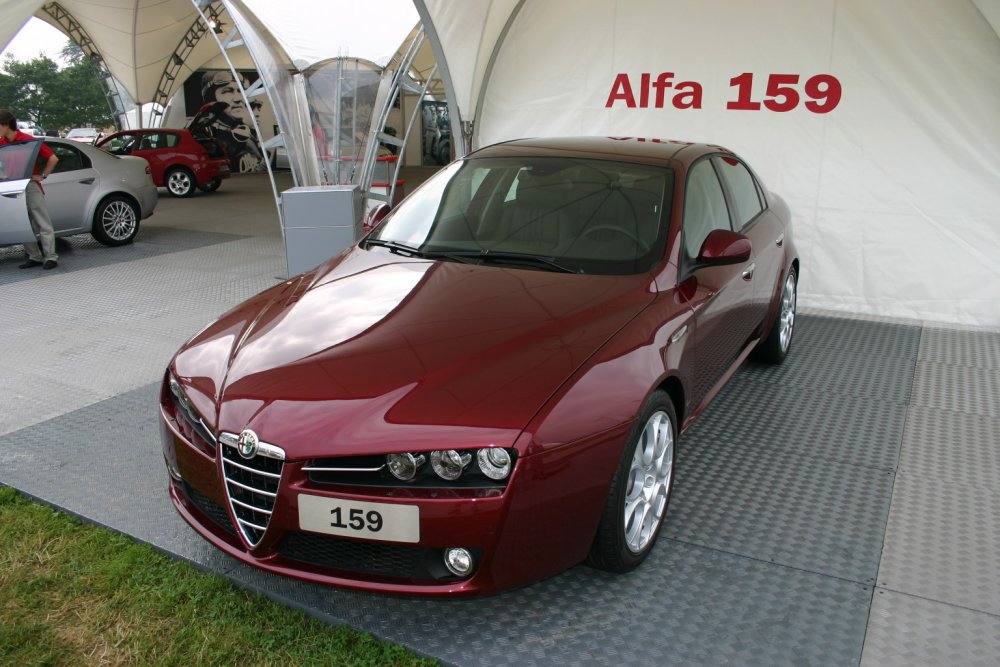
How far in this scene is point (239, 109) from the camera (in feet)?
74.4

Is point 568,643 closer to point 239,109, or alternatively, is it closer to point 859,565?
point 859,565

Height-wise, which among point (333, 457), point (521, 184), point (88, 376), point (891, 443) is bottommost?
point (891, 443)

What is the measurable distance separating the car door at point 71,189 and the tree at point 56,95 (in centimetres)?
4738

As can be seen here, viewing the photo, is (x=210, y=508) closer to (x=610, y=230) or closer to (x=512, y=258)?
(x=512, y=258)

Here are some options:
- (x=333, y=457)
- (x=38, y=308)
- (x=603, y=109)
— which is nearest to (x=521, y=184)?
(x=333, y=457)

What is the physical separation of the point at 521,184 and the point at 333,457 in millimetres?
1925

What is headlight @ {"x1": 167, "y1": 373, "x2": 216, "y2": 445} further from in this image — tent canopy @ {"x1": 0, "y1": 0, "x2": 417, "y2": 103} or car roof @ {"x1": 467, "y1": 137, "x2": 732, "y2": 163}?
tent canopy @ {"x1": 0, "y1": 0, "x2": 417, "y2": 103}

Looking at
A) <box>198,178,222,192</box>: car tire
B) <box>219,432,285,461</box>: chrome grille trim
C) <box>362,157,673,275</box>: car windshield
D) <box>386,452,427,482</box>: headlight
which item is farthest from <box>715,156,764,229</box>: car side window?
<box>198,178,222,192</box>: car tire

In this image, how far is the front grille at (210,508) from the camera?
2.58m

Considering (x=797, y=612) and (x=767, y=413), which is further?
(x=767, y=413)

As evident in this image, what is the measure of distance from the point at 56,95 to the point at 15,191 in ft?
172

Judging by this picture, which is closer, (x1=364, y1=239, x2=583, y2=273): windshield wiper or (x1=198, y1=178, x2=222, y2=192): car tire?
(x1=364, y1=239, x2=583, y2=273): windshield wiper

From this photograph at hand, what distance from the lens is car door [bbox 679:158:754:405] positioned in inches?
132

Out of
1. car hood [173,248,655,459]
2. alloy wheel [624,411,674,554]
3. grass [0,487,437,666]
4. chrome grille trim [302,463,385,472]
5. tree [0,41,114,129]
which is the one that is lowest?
grass [0,487,437,666]
